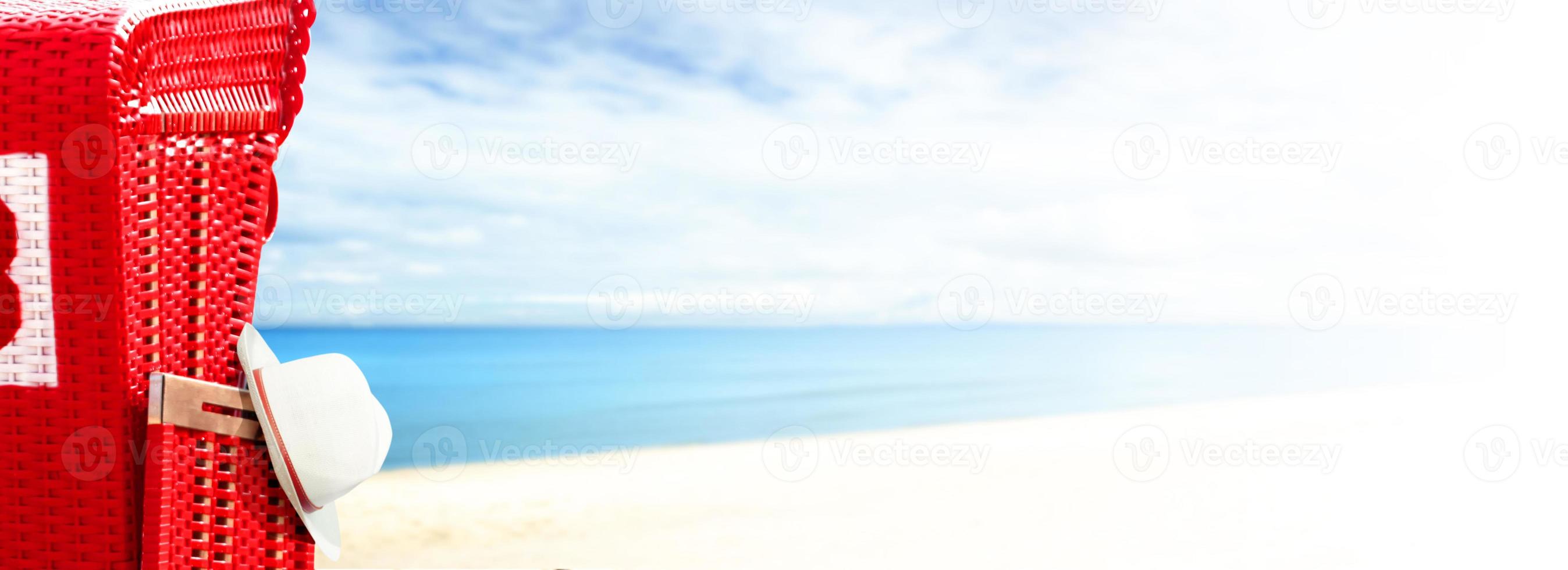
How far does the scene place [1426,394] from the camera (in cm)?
1558

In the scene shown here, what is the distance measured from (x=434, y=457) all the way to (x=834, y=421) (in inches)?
338

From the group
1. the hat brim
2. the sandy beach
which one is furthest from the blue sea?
the hat brim

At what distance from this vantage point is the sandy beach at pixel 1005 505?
18.3 ft

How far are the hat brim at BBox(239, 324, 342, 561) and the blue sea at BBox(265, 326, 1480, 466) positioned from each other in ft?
37.4

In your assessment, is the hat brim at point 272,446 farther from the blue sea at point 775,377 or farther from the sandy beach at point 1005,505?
the blue sea at point 775,377

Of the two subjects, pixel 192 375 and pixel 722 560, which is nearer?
pixel 192 375

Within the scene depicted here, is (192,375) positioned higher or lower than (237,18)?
lower

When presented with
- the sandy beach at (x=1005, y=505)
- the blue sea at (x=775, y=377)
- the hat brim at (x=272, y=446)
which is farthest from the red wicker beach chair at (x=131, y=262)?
the blue sea at (x=775, y=377)

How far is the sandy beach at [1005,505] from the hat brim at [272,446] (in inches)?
161

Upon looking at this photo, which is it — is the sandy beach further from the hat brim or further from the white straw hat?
the white straw hat

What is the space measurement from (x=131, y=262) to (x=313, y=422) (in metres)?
0.32

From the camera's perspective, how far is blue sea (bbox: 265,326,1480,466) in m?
17.9

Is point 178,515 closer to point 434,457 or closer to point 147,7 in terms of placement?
point 147,7

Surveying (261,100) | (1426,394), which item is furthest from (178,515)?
(1426,394)
